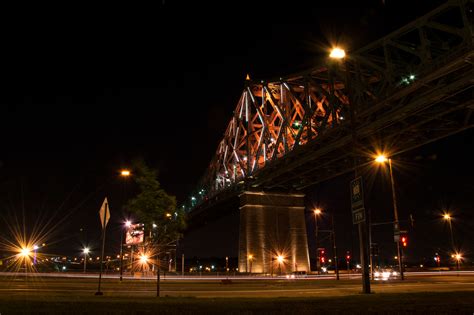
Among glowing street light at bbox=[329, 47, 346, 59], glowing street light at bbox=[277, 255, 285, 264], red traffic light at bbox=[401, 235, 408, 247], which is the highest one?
glowing street light at bbox=[329, 47, 346, 59]

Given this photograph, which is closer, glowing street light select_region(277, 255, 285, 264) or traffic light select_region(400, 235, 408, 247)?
traffic light select_region(400, 235, 408, 247)

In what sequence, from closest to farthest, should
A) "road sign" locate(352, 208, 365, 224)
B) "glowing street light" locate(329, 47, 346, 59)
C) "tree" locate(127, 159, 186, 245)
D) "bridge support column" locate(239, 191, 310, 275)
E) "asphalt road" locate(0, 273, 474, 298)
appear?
1. "road sign" locate(352, 208, 365, 224)
2. "asphalt road" locate(0, 273, 474, 298)
3. "glowing street light" locate(329, 47, 346, 59)
4. "tree" locate(127, 159, 186, 245)
5. "bridge support column" locate(239, 191, 310, 275)

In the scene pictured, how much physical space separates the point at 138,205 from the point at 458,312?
22262 mm

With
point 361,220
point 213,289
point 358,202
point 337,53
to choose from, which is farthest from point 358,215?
point 213,289

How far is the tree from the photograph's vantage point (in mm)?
27875

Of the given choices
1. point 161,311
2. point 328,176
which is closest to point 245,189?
point 328,176

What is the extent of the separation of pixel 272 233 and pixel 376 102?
31205mm

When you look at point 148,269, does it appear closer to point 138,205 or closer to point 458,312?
point 138,205

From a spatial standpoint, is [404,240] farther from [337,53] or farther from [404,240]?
[337,53]

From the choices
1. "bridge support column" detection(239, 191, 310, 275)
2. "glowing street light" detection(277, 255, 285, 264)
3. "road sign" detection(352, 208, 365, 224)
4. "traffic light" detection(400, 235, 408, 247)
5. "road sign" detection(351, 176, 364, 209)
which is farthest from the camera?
"glowing street light" detection(277, 255, 285, 264)

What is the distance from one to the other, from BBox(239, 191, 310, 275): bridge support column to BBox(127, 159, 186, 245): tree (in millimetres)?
33927

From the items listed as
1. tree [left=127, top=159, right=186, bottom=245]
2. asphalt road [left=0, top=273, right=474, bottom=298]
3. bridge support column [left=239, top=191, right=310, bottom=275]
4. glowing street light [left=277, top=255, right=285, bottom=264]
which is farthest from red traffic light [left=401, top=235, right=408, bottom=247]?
glowing street light [left=277, top=255, right=285, bottom=264]

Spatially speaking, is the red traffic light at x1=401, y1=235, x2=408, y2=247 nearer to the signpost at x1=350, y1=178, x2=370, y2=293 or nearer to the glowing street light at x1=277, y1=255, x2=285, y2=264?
the signpost at x1=350, y1=178, x2=370, y2=293

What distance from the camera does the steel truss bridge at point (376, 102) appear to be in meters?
32.1
